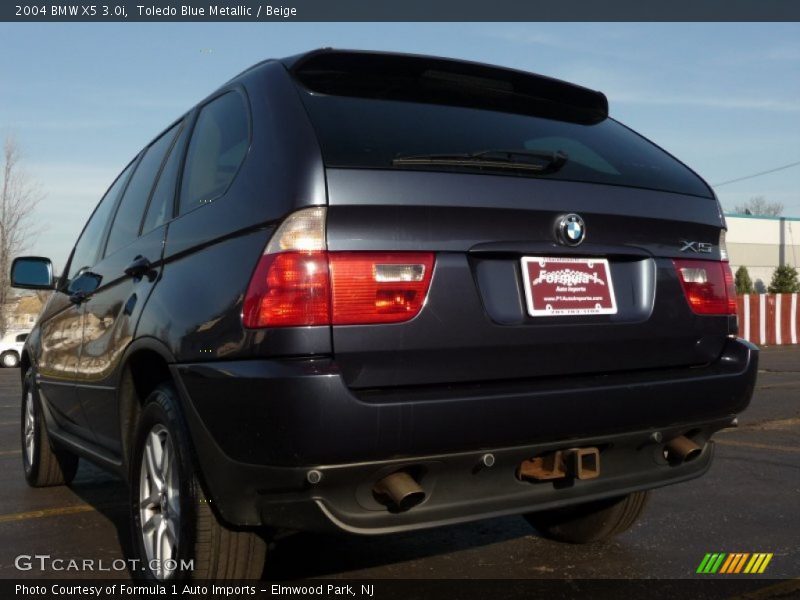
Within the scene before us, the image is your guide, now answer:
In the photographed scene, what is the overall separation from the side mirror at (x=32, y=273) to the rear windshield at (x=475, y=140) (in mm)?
2795

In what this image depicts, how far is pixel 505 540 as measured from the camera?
3.62m

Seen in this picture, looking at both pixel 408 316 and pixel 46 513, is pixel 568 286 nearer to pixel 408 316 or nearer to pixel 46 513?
pixel 408 316

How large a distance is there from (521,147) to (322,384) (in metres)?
1.11

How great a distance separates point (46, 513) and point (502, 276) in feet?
9.93

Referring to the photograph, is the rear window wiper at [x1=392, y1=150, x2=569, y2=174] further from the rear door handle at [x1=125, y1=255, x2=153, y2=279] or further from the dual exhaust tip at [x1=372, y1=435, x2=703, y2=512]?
the rear door handle at [x1=125, y1=255, x2=153, y2=279]

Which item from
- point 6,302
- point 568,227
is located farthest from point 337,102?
point 6,302

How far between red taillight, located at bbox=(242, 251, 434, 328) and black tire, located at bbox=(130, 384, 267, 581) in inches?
21.5

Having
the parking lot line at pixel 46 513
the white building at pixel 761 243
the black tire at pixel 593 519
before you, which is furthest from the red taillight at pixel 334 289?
the white building at pixel 761 243

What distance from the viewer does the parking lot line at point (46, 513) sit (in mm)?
4219

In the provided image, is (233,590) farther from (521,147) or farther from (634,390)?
(521,147)

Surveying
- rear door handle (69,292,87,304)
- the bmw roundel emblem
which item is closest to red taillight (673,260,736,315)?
the bmw roundel emblem

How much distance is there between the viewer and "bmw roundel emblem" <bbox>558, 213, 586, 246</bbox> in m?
2.57

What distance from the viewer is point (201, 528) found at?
8.07 ft

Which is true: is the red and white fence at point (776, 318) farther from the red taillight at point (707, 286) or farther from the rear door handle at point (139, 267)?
the rear door handle at point (139, 267)
